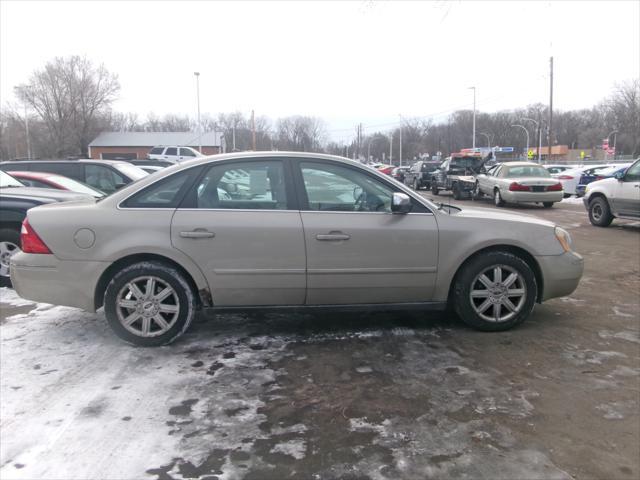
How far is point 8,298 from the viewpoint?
5.97m

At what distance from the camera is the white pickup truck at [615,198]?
1106 cm

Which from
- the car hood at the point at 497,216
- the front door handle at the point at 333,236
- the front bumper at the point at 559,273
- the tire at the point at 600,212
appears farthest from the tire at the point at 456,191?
the front door handle at the point at 333,236

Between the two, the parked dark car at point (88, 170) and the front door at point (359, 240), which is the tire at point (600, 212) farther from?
the parked dark car at point (88, 170)

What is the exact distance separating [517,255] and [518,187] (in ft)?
43.0

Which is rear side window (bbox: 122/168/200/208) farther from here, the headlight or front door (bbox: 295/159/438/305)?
the headlight

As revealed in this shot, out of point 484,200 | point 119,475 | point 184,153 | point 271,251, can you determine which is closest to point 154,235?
point 271,251

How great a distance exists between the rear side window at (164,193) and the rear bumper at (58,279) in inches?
23.0

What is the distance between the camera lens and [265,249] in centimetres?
431

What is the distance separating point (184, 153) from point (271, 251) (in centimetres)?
3942

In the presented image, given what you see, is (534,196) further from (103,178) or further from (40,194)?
(40,194)

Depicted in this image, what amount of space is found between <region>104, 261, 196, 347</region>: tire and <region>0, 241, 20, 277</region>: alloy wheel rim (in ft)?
9.22

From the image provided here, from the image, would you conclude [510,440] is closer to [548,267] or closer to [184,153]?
[548,267]

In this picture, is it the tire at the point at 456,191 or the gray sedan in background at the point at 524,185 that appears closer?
the gray sedan in background at the point at 524,185

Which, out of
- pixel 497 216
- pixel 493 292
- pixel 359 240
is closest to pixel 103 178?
pixel 359 240
